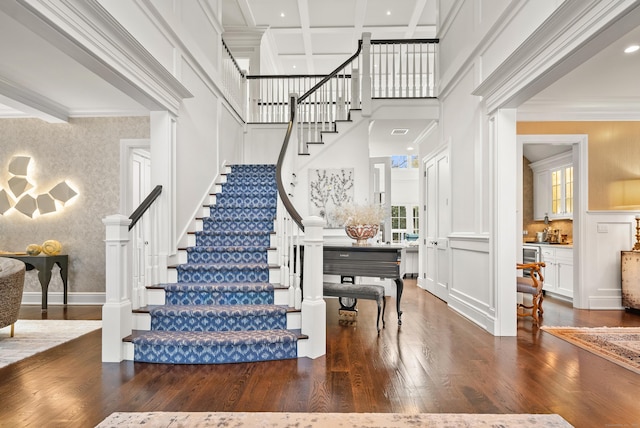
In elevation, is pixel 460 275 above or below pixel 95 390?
above

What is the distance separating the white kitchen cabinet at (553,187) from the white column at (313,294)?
17.2 ft

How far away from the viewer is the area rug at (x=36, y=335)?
11.3ft

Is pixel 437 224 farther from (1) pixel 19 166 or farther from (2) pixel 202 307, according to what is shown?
(1) pixel 19 166

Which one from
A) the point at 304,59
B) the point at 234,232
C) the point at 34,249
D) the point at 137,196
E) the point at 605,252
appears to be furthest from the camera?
the point at 304,59

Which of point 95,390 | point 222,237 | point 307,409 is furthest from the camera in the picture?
point 222,237

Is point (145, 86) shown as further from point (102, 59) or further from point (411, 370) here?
point (411, 370)

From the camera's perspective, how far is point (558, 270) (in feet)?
20.8

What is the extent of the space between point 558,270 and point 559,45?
4.45 metres

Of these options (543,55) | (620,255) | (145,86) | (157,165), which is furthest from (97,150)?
(620,255)

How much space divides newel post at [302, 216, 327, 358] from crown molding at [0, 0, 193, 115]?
1.90 metres

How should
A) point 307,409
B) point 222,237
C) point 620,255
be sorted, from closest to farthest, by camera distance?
point 307,409 → point 222,237 → point 620,255

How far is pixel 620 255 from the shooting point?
561cm

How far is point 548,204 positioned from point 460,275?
3.26 m

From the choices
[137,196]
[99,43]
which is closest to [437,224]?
[137,196]
